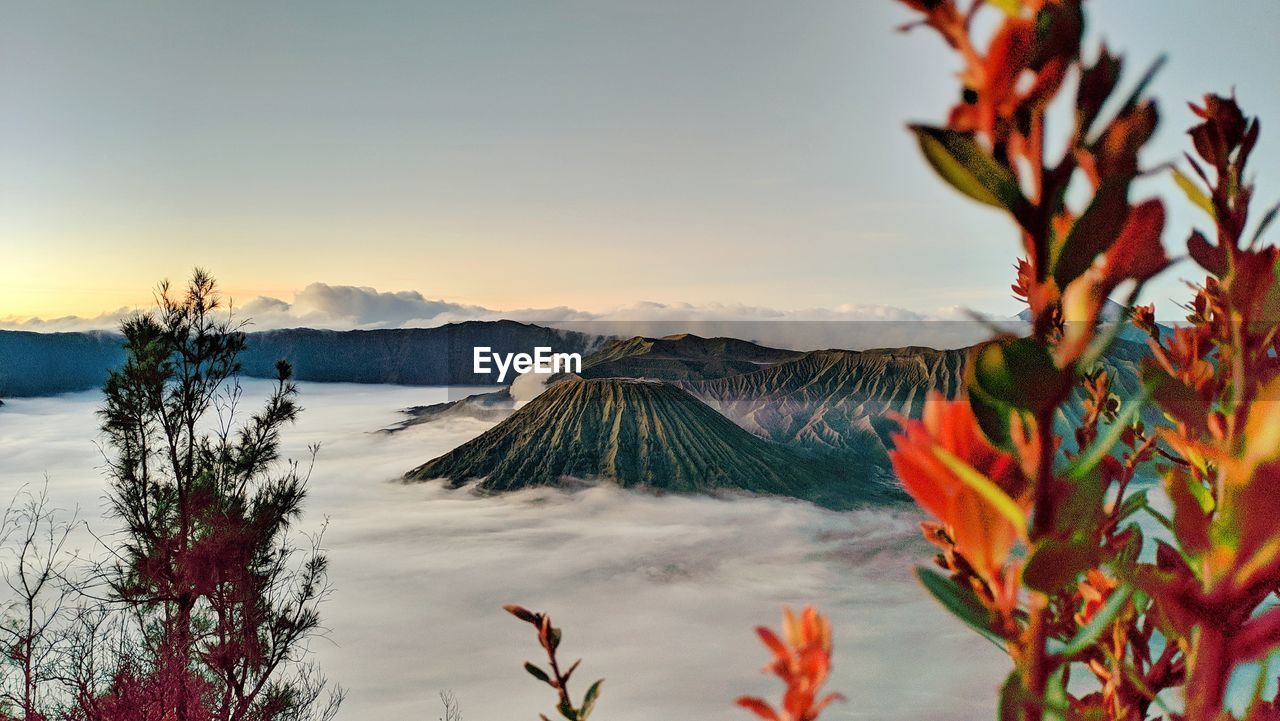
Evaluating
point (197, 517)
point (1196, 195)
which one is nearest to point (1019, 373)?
point (1196, 195)

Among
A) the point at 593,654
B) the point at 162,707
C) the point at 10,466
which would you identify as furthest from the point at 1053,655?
the point at 10,466

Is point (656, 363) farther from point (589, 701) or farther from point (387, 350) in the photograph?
point (589, 701)

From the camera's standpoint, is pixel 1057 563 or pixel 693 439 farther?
pixel 693 439

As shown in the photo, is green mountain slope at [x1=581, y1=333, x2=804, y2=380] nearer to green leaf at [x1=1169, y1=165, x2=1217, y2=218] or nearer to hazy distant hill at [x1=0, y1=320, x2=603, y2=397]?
hazy distant hill at [x1=0, y1=320, x2=603, y2=397]

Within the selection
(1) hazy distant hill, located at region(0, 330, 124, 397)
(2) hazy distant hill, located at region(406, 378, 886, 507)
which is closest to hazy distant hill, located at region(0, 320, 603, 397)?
(1) hazy distant hill, located at region(0, 330, 124, 397)

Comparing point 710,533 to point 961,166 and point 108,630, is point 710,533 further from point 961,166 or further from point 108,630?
point 961,166

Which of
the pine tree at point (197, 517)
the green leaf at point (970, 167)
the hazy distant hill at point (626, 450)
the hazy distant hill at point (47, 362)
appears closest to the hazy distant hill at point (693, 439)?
the hazy distant hill at point (626, 450)
